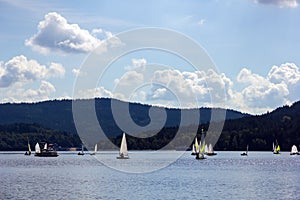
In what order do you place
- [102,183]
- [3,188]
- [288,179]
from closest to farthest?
[3,188] < [102,183] < [288,179]

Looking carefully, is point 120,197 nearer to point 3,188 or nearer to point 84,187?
point 84,187

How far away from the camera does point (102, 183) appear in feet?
345

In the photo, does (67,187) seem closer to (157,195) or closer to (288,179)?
(157,195)

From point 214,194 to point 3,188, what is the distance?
32681 mm

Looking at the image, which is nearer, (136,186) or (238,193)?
(238,193)

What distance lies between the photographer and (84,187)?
319 ft

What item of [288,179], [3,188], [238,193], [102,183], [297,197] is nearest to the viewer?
[297,197]

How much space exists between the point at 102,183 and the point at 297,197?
3640 cm

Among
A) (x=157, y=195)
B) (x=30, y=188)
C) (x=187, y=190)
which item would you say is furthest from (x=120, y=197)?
(x=30, y=188)

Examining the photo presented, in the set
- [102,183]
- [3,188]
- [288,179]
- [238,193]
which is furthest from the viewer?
[288,179]

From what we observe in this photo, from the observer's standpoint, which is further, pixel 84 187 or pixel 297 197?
pixel 84 187

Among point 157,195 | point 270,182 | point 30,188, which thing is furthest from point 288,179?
point 30,188

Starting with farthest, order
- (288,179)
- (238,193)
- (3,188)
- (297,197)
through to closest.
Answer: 1. (288,179)
2. (3,188)
3. (238,193)
4. (297,197)

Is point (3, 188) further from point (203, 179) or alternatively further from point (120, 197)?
point (203, 179)
